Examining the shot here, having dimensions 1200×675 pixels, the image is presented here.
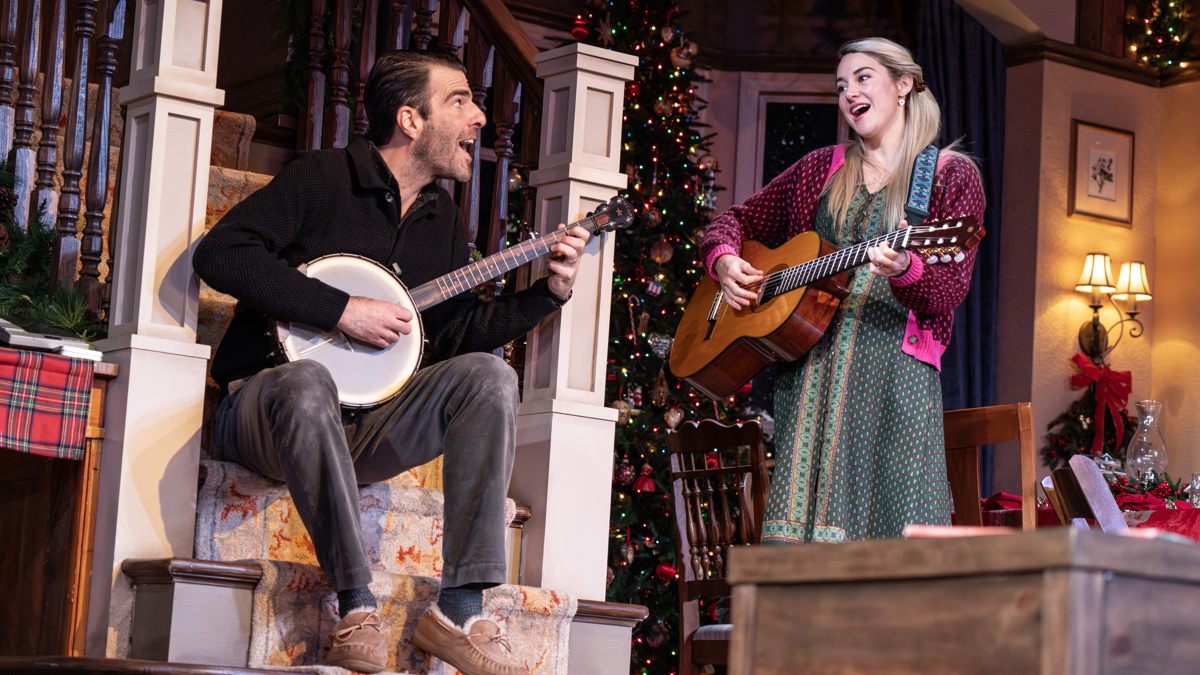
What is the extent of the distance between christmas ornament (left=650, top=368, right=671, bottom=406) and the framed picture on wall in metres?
2.68

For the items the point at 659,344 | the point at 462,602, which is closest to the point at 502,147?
the point at 462,602

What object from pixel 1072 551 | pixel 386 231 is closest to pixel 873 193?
pixel 386 231

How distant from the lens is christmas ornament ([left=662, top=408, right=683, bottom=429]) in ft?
18.4

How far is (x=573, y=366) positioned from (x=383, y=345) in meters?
0.61

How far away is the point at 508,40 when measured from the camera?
3615mm

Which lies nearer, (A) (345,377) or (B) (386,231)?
(A) (345,377)

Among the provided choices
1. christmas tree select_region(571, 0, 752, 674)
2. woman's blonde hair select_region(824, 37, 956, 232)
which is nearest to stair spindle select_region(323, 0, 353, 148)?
woman's blonde hair select_region(824, 37, 956, 232)

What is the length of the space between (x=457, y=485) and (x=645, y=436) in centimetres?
319

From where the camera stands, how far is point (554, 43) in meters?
6.98

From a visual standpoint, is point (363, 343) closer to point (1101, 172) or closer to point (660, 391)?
point (660, 391)

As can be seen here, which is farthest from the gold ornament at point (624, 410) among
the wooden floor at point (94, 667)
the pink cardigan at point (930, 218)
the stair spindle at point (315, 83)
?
the wooden floor at point (94, 667)

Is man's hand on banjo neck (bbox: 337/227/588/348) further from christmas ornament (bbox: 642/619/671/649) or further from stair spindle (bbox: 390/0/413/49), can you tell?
christmas ornament (bbox: 642/619/671/649)

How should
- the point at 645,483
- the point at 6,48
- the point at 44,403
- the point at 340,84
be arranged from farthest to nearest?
the point at 645,483, the point at 340,84, the point at 6,48, the point at 44,403

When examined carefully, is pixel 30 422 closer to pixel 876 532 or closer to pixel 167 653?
pixel 167 653
